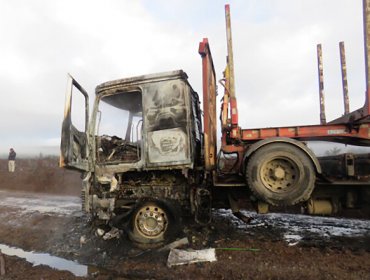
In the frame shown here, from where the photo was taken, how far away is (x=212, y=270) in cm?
388

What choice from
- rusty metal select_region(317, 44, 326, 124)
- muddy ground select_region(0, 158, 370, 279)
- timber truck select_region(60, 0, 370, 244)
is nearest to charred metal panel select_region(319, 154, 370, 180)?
timber truck select_region(60, 0, 370, 244)

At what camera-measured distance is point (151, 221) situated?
4.97m

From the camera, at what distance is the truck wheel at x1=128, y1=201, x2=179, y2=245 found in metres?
4.91

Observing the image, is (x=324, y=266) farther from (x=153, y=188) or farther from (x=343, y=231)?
(x=153, y=188)

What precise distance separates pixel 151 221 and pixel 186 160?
116 cm

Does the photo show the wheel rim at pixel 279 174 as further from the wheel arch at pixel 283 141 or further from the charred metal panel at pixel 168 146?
the charred metal panel at pixel 168 146

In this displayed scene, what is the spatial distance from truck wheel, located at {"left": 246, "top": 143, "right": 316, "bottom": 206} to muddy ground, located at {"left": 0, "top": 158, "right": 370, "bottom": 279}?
81 centimetres

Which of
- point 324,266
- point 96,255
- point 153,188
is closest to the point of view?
point 324,266

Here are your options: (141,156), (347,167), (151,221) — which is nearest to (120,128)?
(141,156)

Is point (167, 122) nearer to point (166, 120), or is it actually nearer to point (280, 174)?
point (166, 120)

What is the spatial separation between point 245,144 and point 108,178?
7.91 feet

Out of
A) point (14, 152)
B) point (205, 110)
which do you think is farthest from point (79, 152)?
point (14, 152)

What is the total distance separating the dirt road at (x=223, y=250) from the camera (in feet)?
12.6

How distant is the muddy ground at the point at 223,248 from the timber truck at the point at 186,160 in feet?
1.51
